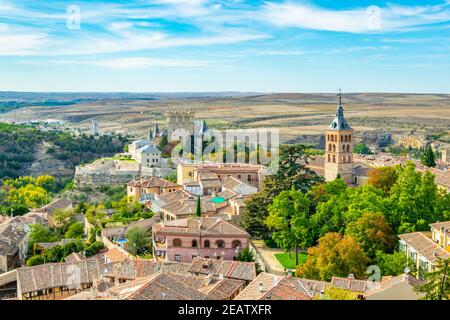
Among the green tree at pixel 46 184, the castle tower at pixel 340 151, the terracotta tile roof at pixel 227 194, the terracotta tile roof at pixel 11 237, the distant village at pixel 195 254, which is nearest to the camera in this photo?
the distant village at pixel 195 254

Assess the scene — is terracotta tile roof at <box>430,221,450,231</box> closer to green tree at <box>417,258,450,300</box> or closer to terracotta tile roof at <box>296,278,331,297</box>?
terracotta tile roof at <box>296,278,331,297</box>

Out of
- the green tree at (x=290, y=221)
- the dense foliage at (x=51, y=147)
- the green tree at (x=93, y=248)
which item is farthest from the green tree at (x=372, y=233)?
the dense foliage at (x=51, y=147)

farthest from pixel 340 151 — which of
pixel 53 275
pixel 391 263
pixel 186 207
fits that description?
pixel 53 275

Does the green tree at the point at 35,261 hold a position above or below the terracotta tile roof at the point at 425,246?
below

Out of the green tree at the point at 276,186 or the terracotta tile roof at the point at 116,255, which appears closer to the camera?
the terracotta tile roof at the point at 116,255

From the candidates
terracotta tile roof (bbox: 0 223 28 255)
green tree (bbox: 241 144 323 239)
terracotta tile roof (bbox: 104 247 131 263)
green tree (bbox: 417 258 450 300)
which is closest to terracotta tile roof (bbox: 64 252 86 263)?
terracotta tile roof (bbox: 104 247 131 263)

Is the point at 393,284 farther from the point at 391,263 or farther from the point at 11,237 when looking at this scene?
the point at 11,237

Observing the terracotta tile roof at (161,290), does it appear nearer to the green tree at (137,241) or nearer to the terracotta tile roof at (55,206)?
the green tree at (137,241)
